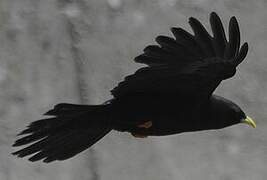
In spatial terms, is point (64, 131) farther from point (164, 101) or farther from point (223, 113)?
point (223, 113)

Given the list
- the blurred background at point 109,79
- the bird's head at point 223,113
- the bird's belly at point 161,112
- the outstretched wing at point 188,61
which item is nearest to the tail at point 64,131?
the bird's belly at point 161,112

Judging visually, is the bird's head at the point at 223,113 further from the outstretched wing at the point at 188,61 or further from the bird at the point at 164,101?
the outstretched wing at the point at 188,61

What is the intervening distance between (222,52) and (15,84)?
2348mm

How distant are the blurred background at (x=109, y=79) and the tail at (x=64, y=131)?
1.36 meters

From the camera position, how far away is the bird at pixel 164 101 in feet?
20.7

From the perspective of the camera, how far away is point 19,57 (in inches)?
326

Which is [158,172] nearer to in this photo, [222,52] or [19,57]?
[19,57]

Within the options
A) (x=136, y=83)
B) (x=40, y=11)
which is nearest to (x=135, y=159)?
(x=40, y=11)

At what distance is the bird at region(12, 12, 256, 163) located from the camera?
249 inches

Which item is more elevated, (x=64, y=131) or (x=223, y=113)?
(x=64, y=131)

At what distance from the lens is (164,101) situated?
21.5 feet

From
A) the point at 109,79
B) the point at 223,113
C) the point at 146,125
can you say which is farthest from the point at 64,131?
the point at 109,79

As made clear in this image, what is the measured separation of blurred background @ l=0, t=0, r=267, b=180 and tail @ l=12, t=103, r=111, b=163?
1363 mm

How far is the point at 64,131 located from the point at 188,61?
92cm
